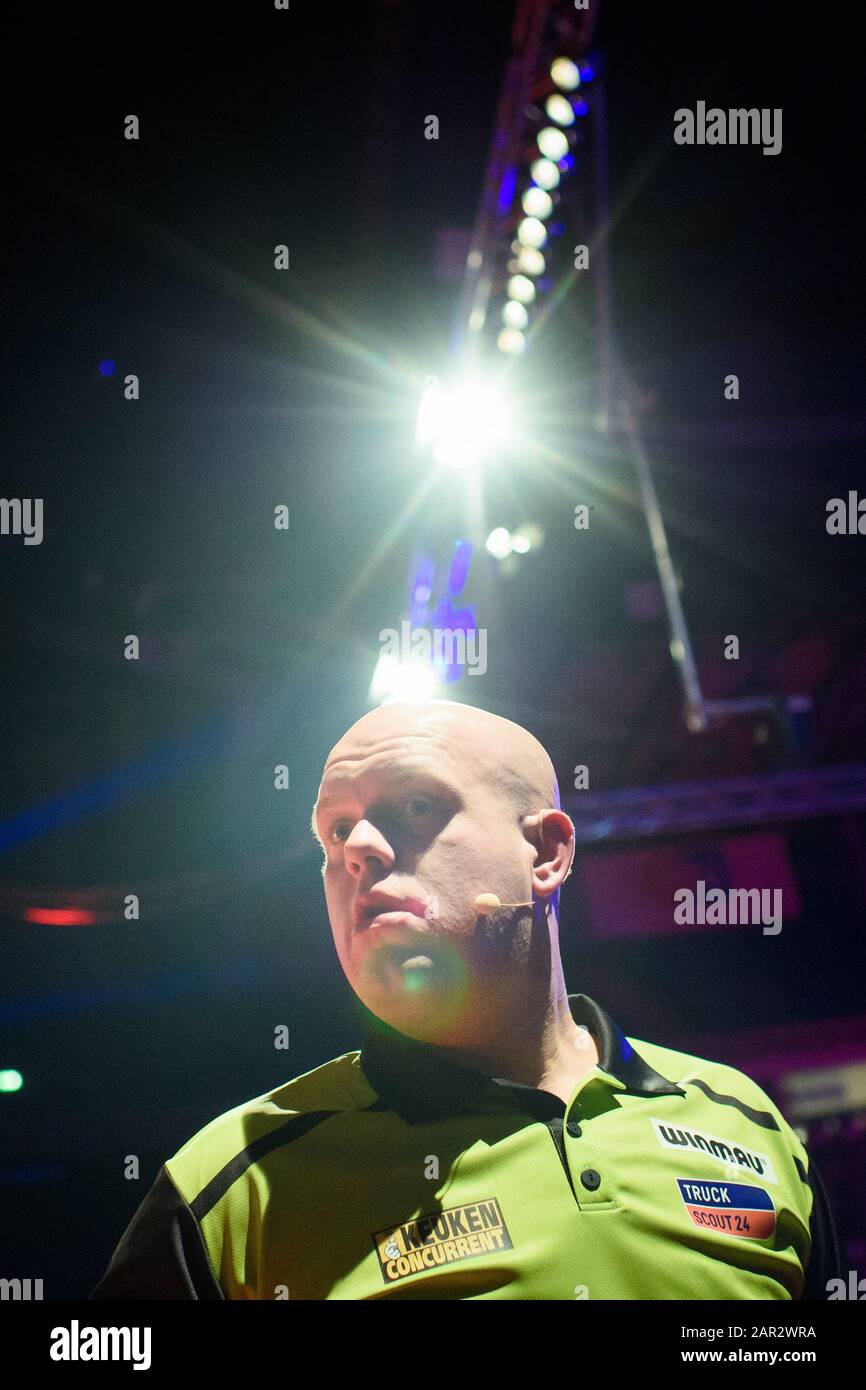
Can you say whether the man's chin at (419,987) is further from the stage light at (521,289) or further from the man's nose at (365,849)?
the stage light at (521,289)

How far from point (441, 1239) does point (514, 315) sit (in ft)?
8.69

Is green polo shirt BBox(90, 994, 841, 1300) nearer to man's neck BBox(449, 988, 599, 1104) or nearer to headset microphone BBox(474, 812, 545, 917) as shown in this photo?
man's neck BBox(449, 988, 599, 1104)

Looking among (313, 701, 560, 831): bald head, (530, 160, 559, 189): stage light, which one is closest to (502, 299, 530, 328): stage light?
(530, 160, 559, 189): stage light

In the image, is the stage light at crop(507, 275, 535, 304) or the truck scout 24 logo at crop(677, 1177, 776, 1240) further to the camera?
the stage light at crop(507, 275, 535, 304)

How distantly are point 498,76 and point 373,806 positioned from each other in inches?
88.1

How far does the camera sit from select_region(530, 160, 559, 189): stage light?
296 cm

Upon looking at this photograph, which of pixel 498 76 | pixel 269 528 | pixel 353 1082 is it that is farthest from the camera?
pixel 498 76

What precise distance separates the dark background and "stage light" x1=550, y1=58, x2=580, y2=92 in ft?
0.53

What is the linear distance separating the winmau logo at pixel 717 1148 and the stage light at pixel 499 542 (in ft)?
5.43

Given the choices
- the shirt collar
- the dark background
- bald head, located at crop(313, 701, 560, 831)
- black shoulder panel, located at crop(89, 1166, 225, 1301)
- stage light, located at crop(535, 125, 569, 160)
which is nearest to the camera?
black shoulder panel, located at crop(89, 1166, 225, 1301)
